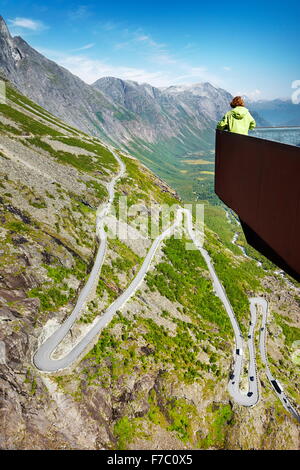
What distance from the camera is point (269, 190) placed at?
164 inches

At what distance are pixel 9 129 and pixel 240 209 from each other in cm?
12013

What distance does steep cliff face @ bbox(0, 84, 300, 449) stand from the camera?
32.9 meters

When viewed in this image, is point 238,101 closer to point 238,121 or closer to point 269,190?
point 238,121

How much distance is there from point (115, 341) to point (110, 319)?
4.13 metres

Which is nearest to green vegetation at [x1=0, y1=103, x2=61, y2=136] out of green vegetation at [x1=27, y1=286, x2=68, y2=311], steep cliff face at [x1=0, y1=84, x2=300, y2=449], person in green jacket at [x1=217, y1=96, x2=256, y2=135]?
steep cliff face at [x1=0, y1=84, x2=300, y2=449]

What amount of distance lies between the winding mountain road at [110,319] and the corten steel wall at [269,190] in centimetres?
3685

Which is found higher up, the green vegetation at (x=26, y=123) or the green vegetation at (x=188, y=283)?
the green vegetation at (x=26, y=123)

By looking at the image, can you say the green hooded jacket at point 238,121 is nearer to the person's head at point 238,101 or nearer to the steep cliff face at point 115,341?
the person's head at point 238,101

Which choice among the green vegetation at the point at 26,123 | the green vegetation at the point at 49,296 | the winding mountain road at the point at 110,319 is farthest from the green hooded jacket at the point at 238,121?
the green vegetation at the point at 26,123

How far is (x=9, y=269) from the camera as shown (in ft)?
145

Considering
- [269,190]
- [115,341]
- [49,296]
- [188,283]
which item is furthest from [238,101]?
[188,283]

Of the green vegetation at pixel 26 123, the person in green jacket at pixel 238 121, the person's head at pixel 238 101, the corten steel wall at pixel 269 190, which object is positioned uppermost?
Result: the green vegetation at pixel 26 123

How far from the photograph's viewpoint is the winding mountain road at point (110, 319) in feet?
123
